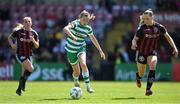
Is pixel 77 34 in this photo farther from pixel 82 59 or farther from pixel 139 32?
pixel 139 32

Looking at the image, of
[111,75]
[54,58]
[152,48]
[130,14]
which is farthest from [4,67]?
[152,48]

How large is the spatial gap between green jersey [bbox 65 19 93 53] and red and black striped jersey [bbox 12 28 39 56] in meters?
1.17

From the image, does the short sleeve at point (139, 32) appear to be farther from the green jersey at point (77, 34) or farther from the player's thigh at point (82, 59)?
the player's thigh at point (82, 59)

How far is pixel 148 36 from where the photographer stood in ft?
62.7

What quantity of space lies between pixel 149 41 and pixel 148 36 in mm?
169

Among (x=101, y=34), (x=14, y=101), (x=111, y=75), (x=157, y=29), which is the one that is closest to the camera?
(x=14, y=101)

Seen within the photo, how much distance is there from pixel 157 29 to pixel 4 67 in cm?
1696

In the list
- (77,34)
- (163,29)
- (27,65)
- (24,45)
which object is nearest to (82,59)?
(77,34)

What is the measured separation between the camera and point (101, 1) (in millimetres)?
38625

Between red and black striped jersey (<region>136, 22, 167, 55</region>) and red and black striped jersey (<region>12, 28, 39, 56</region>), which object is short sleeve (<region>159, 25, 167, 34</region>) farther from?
red and black striped jersey (<region>12, 28, 39, 56</region>)

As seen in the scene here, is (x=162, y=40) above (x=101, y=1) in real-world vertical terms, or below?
below

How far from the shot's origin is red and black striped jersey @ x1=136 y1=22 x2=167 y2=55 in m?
18.9

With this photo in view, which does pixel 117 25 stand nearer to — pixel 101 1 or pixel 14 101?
pixel 101 1

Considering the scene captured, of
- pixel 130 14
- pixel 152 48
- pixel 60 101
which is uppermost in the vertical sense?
pixel 130 14
